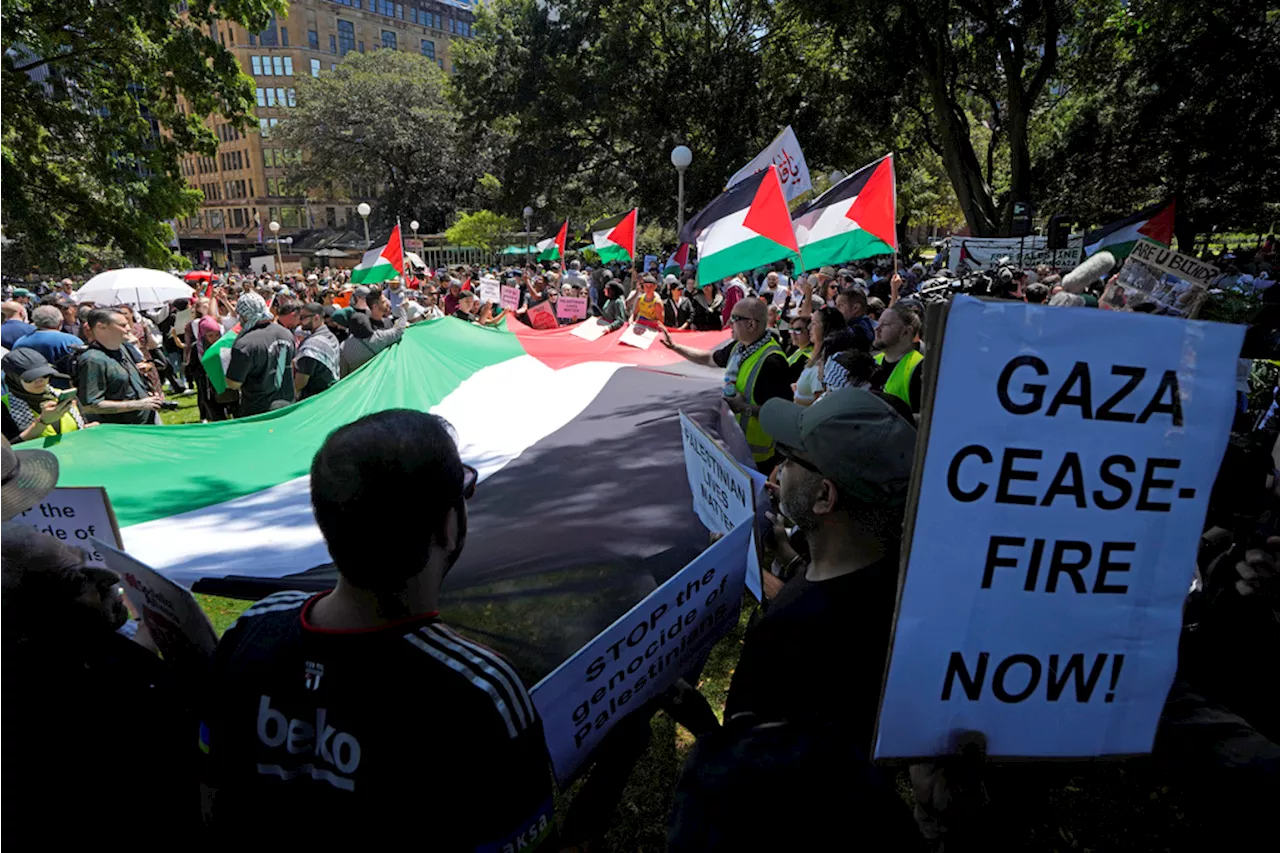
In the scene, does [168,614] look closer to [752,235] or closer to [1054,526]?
[1054,526]

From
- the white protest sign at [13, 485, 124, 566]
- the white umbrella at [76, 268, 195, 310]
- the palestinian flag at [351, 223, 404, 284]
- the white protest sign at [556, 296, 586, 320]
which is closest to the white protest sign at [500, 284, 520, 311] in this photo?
the palestinian flag at [351, 223, 404, 284]

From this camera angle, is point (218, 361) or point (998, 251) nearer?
point (218, 361)

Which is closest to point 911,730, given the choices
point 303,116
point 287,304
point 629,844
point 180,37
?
point 629,844

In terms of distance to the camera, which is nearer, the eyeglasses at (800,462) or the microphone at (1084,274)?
the eyeglasses at (800,462)

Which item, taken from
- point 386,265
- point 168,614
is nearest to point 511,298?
point 386,265

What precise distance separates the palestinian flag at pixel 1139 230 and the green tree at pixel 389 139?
46818 mm

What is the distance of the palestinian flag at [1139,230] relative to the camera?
13781mm

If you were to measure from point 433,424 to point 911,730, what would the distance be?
123 cm

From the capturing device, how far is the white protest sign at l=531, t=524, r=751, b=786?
202cm

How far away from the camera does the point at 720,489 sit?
117 inches

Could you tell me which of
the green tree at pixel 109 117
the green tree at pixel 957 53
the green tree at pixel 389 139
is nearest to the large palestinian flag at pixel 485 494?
the green tree at pixel 109 117

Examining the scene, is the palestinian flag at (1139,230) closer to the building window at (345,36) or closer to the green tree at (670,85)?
the green tree at (670,85)

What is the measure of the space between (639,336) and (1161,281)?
5.01 metres

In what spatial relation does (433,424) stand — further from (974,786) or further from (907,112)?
(907,112)
